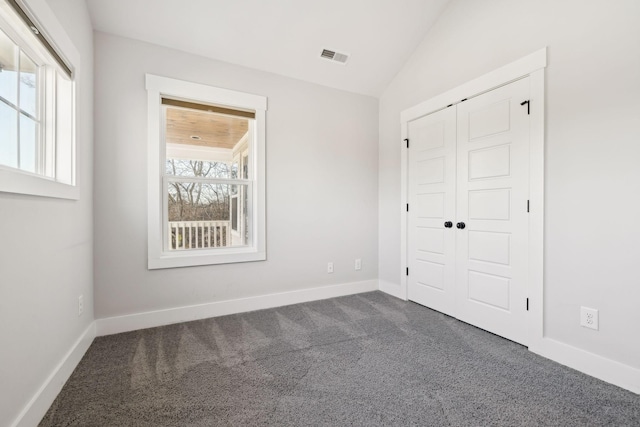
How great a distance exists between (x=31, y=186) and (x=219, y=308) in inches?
75.7

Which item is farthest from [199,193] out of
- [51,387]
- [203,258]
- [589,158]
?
[589,158]

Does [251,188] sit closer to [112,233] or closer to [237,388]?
[112,233]

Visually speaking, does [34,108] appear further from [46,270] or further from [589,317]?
[589,317]

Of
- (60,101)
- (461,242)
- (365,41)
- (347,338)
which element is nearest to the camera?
(60,101)

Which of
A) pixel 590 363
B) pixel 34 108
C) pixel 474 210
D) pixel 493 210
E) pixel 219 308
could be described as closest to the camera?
pixel 34 108

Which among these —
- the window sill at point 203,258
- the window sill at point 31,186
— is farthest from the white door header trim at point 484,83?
the window sill at point 31,186

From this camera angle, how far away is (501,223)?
7.94 feet

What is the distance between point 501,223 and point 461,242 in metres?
0.44

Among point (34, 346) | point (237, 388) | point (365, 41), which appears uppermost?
point (365, 41)

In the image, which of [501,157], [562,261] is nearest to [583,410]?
[562,261]

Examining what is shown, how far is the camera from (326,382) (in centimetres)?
177

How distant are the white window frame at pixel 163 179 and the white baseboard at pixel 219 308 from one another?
1.44 ft

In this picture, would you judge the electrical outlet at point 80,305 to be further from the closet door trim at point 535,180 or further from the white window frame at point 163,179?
the closet door trim at point 535,180

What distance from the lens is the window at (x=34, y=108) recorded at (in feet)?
4.46
